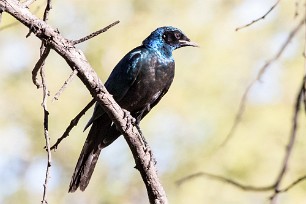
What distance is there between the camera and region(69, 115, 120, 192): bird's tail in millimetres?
4987

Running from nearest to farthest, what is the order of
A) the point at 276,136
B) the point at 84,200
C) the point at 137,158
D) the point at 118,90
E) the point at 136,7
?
the point at 137,158
the point at 118,90
the point at 276,136
the point at 84,200
the point at 136,7

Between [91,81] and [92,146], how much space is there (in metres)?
1.55

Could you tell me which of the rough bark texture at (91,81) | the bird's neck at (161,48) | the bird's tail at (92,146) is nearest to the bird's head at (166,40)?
the bird's neck at (161,48)

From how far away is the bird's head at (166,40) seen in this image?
566 centimetres

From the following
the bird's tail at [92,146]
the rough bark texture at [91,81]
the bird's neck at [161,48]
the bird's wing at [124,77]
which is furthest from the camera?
the bird's neck at [161,48]

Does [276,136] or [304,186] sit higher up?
[276,136]

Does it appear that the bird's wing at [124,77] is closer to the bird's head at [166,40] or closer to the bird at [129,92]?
the bird at [129,92]

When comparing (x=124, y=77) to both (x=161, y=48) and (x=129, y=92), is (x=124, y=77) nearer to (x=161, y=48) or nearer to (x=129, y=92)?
(x=129, y=92)

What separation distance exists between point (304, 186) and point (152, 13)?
10.6ft

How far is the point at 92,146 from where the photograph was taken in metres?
5.04

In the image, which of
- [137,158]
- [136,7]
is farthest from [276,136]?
[137,158]

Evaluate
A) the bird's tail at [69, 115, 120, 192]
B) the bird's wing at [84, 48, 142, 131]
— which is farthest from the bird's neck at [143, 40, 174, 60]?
the bird's tail at [69, 115, 120, 192]

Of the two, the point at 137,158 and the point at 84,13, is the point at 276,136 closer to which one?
the point at 84,13

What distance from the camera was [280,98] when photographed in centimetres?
965
